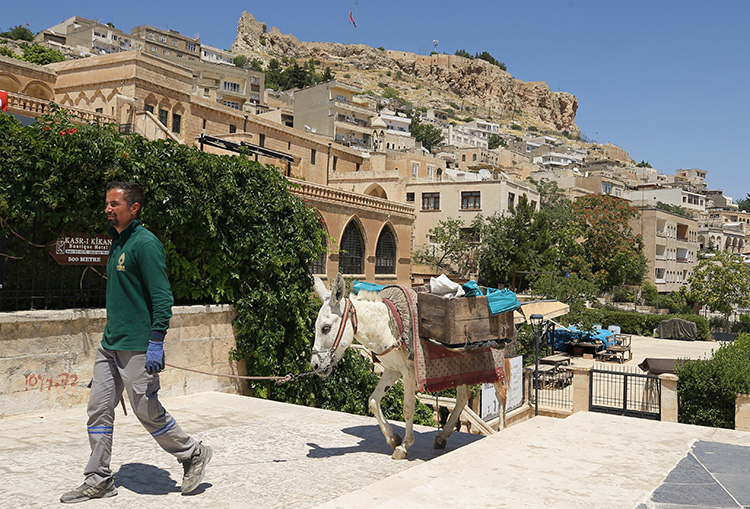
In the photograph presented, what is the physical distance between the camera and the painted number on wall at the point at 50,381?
831cm

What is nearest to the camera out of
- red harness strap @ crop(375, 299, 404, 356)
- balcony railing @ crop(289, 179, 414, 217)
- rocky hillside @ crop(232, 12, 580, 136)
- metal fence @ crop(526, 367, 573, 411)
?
red harness strap @ crop(375, 299, 404, 356)

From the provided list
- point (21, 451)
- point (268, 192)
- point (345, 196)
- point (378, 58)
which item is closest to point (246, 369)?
point (268, 192)

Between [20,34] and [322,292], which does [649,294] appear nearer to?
[322,292]

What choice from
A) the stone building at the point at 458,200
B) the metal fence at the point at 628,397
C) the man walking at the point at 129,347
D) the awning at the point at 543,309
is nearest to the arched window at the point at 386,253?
the awning at the point at 543,309

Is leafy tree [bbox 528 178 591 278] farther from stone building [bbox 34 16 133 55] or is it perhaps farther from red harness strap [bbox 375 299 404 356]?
stone building [bbox 34 16 133 55]

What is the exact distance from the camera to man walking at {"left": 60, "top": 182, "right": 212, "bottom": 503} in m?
4.89

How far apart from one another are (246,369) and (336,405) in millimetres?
2078

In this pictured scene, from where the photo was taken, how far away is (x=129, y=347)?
489 centimetres

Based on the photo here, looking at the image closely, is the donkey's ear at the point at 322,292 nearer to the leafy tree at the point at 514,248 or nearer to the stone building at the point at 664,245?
the leafy tree at the point at 514,248

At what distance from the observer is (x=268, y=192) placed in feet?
39.2

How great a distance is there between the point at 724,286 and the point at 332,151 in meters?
31.8

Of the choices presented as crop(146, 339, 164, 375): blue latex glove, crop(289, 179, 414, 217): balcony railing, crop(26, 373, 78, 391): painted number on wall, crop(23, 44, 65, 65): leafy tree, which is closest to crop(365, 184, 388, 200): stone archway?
crop(289, 179, 414, 217): balcony railing

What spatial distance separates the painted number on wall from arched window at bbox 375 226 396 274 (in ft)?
78.9

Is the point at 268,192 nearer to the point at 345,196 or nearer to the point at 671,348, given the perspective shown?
the point at 345,196
